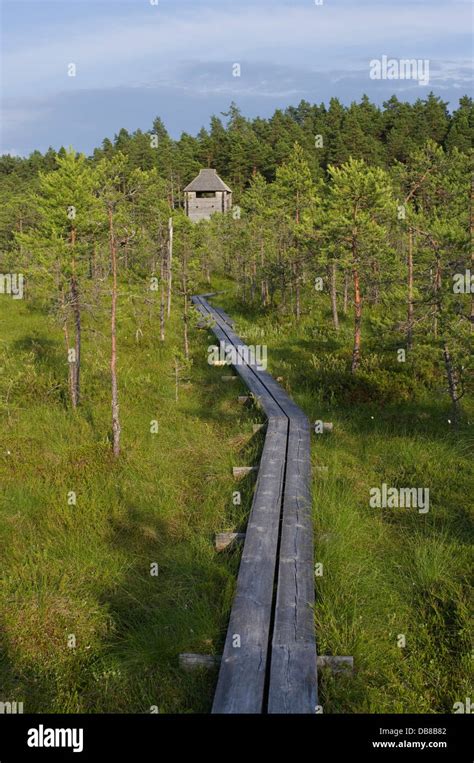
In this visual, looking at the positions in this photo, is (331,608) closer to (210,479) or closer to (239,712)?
(239,712)

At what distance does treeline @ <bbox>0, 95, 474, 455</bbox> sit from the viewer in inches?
481

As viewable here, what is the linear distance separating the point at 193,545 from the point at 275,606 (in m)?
1.99

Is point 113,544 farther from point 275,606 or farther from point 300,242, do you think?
point 300,242

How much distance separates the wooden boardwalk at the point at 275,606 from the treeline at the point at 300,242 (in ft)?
13.0

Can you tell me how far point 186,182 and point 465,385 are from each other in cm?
7103

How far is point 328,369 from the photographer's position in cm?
1648

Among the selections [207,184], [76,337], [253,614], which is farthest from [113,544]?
[207,184]

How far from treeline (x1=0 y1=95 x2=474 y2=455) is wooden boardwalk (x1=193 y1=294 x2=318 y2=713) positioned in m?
3.95

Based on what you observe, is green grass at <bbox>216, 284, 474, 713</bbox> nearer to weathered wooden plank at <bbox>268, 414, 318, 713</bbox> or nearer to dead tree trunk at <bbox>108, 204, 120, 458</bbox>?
weathered wooden plank at <bbox>268, 414, 318, 713</bbox>

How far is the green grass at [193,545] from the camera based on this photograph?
204 inches

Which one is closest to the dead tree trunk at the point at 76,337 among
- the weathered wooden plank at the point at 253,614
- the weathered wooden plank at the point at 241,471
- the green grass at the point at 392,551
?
the green grass at the point at 392,551

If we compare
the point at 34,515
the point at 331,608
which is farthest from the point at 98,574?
the point at 331,608

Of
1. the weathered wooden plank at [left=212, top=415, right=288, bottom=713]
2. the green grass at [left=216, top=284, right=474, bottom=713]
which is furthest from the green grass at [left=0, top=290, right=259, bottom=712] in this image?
the green grass at [left=216, top=284, right=474, bottom=713]

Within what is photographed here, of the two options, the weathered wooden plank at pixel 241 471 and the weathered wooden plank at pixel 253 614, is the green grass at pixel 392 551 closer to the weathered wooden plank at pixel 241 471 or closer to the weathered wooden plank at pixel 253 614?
the weathered wooden plank at pixel 253 614
